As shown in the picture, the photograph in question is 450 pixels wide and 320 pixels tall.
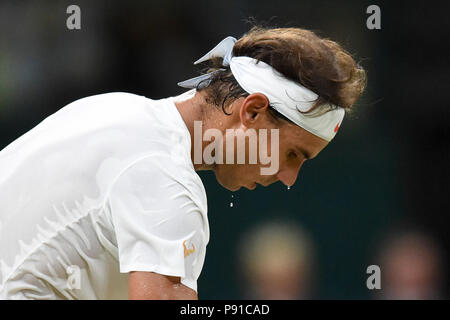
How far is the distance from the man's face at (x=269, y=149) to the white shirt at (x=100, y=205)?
8.3 inches

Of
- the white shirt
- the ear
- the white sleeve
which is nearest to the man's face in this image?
the ear

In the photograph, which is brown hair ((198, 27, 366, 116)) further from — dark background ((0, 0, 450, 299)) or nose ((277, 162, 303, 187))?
dark background ((0, 0, 450, 299))

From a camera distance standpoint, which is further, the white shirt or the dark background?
the dark background

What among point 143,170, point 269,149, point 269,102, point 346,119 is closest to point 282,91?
point 269,102

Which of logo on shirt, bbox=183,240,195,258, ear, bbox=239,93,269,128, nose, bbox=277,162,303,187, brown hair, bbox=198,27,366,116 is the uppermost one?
brown hair, bbox=198,27,366,116

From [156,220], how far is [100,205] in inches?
6.0

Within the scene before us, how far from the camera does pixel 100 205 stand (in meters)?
1.49

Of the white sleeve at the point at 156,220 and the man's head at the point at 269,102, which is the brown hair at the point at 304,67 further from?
the white sleeve at the point at 156,220

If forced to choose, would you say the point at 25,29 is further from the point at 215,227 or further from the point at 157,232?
the point at 157,232

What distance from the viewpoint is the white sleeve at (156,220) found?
1.40 metres

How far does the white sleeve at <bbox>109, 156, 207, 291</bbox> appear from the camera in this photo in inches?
55.2

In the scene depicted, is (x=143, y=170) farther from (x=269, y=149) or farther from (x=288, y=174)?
(x=288, y=174)
